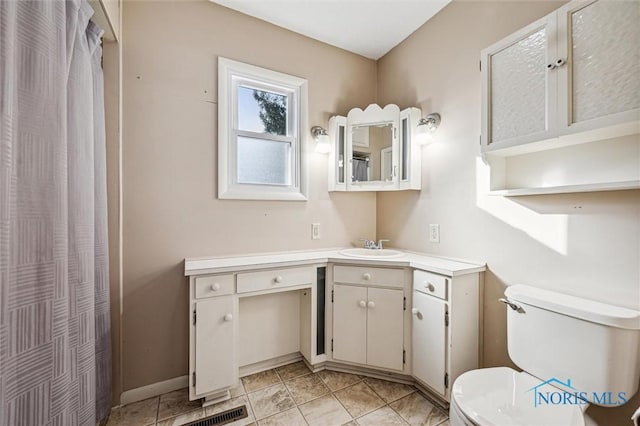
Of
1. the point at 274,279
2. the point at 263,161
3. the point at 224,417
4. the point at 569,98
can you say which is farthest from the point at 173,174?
the point at 569,98

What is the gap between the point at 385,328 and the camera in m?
1.82

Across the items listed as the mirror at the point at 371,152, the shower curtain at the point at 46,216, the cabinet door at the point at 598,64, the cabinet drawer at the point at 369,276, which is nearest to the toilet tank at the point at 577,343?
the cabinet drawer at the point at 369,276

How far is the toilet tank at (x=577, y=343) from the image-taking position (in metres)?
1.01

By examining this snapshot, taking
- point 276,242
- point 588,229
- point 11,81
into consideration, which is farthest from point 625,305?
point 11,81

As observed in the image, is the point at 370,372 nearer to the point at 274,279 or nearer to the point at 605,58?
the point at 274,279

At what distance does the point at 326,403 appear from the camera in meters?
1.63

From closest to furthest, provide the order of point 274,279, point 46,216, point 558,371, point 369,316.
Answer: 1. point 46,216
2. point 558,371
3. point 274,279
4. point 369,316

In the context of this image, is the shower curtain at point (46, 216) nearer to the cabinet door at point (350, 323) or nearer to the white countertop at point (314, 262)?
the white countertop at point (314, 262)

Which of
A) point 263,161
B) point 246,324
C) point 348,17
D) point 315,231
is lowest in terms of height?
point 246,324

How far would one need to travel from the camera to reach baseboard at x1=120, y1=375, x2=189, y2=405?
164 centimetres

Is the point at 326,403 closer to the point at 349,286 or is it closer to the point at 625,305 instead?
the point at 349,286

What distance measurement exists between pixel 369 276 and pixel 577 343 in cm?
104

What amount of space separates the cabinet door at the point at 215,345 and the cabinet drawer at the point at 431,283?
3.80 ft

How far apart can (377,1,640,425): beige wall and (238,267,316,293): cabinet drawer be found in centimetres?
93
